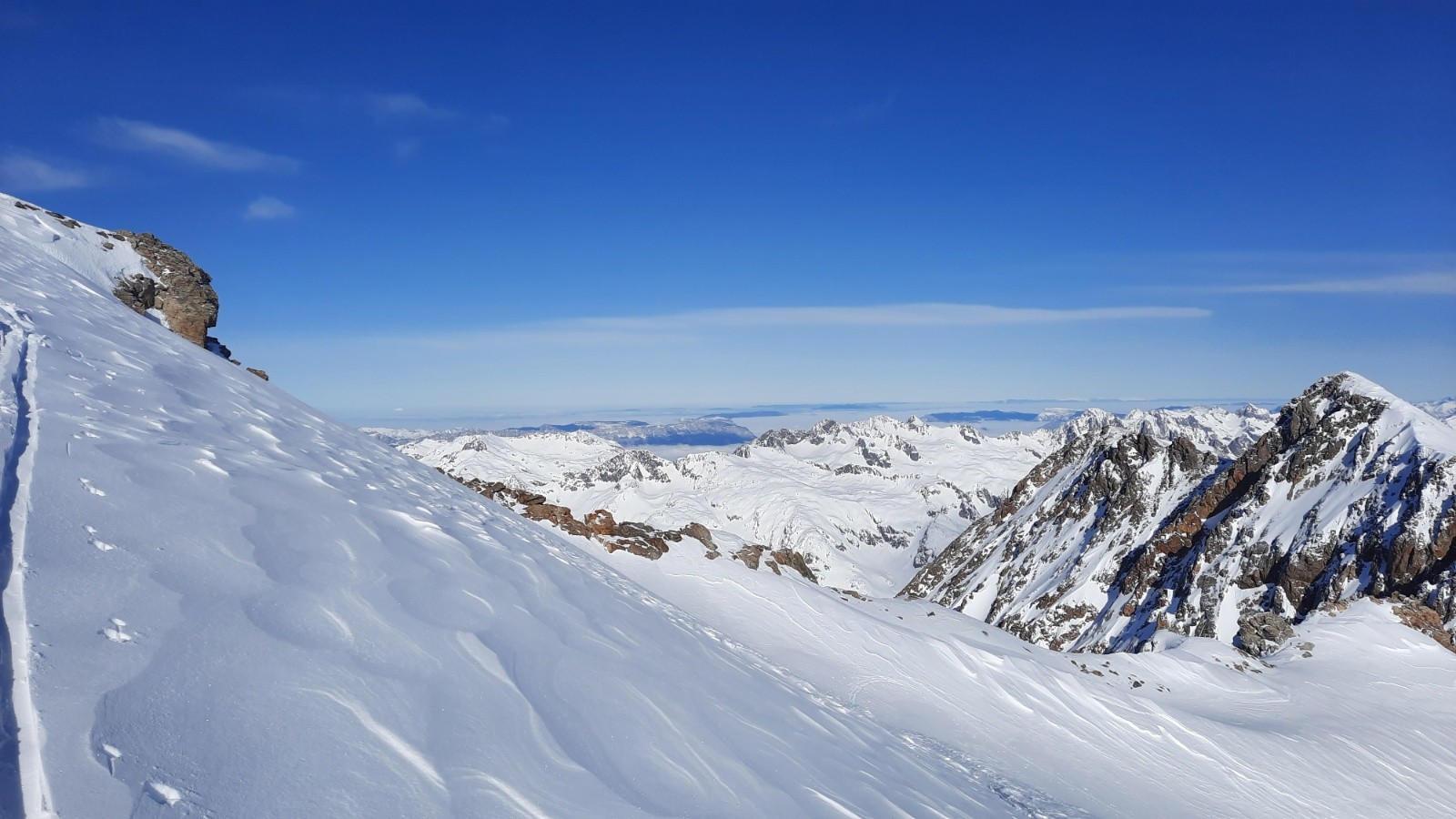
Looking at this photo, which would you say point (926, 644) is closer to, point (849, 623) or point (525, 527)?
point (849, 623)

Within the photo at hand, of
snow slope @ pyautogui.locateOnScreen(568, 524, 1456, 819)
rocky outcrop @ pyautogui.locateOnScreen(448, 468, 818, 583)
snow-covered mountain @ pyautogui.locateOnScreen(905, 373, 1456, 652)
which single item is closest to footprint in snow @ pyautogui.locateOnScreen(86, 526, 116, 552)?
snow slope @ pyautogui.locateOnScreen(568, 524, 1456, 819)

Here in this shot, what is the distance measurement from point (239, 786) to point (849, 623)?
52.1 feet

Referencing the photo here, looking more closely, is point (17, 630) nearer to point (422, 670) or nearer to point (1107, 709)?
point (422, 670)

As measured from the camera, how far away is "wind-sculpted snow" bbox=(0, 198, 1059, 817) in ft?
14.1

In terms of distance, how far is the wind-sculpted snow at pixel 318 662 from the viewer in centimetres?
431

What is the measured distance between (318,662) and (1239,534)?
328 feet

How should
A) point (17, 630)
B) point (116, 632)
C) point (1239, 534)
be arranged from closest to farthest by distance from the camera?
point (17, 630), point (116, 632), point (1239, 534)

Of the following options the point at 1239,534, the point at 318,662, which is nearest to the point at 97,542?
the point at 318,662

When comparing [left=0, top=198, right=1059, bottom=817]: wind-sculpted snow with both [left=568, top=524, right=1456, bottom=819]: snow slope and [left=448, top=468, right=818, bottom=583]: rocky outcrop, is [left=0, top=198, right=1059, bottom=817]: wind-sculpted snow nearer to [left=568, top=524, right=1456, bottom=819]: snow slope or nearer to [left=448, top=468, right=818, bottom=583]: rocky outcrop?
[left=568, top=524, right=1456, bottom=819]: snow slope

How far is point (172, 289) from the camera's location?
2773 cm

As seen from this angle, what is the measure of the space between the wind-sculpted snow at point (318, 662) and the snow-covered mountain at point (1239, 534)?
2948cm

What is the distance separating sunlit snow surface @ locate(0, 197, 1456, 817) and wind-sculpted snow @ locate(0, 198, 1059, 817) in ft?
0.10

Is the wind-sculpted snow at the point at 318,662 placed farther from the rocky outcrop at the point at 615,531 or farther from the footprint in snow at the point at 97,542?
the rocky outcrop at the point at 615,531

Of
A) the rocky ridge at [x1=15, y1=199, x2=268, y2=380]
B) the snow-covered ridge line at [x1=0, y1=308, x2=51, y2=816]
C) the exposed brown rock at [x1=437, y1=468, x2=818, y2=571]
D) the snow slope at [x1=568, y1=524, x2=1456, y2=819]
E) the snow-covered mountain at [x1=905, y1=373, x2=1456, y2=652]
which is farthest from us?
the snow-covered mountain at [x1=905, y1=373, x2=1456, y2=652]
